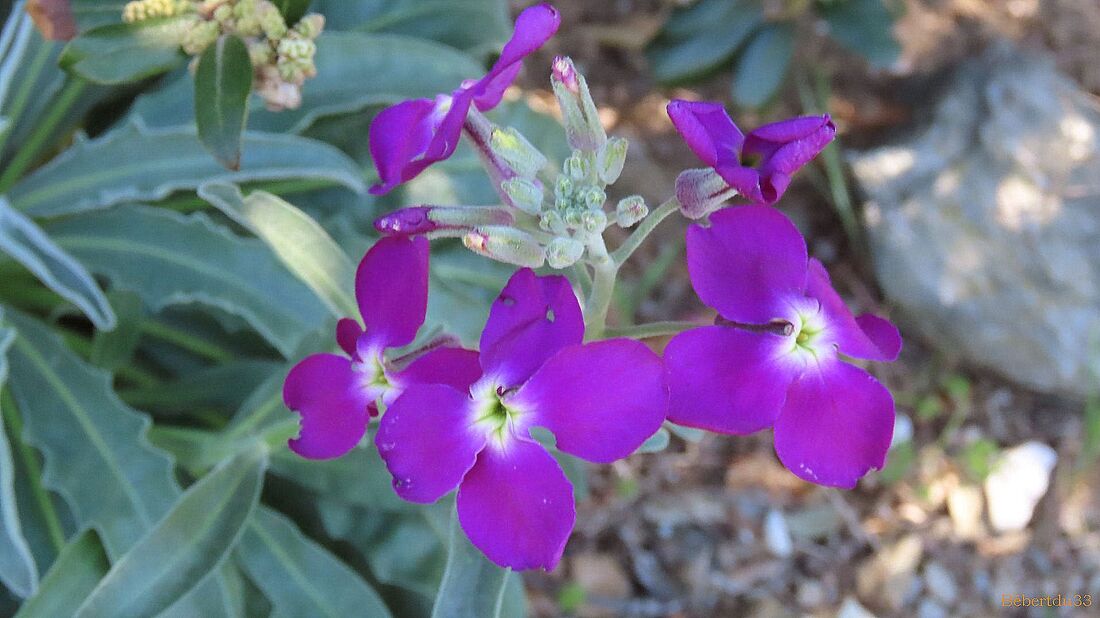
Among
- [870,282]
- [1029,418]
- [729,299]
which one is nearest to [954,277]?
[870,282]

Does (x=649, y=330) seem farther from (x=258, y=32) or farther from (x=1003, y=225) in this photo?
(x=1003, y=225)

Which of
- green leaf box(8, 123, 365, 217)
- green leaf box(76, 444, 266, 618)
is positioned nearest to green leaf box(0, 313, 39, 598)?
green leaf box(76, 444, 266, 618)

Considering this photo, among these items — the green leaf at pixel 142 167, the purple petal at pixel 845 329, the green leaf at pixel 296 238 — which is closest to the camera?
the purple petal at pixel 845 329

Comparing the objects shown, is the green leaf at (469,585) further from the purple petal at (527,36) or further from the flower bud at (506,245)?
the purple petal at (527,36)

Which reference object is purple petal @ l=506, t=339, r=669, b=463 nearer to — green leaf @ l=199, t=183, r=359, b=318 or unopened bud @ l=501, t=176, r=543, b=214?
unopened bud @ l=501, t=176, r=543, b=214

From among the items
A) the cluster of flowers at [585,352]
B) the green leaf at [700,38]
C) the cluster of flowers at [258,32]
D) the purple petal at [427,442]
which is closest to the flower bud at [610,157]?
the cluster of flowers at [585,352]
